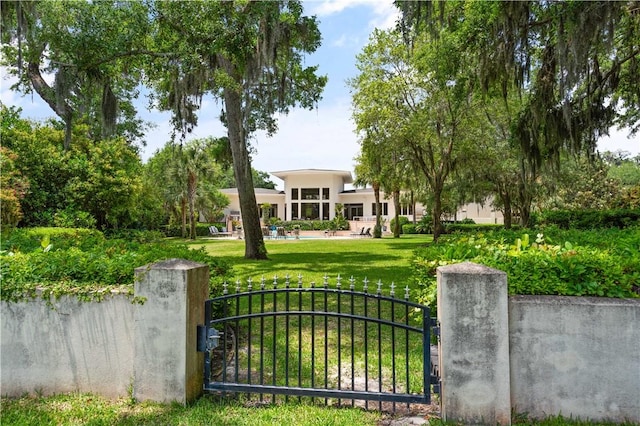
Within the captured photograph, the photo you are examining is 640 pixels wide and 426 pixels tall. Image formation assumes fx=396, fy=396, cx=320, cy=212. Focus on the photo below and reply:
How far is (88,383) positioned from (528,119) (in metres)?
11.2

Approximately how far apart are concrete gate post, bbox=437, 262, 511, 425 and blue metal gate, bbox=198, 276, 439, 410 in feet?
0.69

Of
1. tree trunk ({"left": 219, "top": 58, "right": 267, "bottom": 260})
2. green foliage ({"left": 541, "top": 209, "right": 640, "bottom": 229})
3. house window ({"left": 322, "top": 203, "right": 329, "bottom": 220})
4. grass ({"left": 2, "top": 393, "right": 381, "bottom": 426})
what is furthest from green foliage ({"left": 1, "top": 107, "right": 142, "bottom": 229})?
house window ({"left": 322, "top": 203, "right": 329, "bottom": 220})

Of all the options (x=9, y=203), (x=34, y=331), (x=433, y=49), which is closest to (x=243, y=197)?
(x=9, y=203)

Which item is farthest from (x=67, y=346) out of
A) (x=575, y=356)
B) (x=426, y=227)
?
(x=426, y=227)

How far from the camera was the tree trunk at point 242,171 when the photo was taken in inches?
509

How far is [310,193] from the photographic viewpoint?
1832 inches

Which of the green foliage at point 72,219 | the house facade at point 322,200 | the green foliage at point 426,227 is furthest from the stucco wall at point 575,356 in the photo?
the house facade at point 322,200

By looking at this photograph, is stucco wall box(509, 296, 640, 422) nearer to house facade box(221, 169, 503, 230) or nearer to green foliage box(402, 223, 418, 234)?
green foliage box(402, 223, 418, 234)

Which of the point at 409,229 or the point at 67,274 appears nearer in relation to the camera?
the point at 67,274

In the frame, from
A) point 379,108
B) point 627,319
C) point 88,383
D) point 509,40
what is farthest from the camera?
point 379,108

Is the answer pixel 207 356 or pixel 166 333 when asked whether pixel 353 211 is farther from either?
pixel 166 333

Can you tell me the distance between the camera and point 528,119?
1065 cm

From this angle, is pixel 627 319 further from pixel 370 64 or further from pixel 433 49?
pixel 370 64

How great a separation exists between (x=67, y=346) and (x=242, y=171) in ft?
33.5
